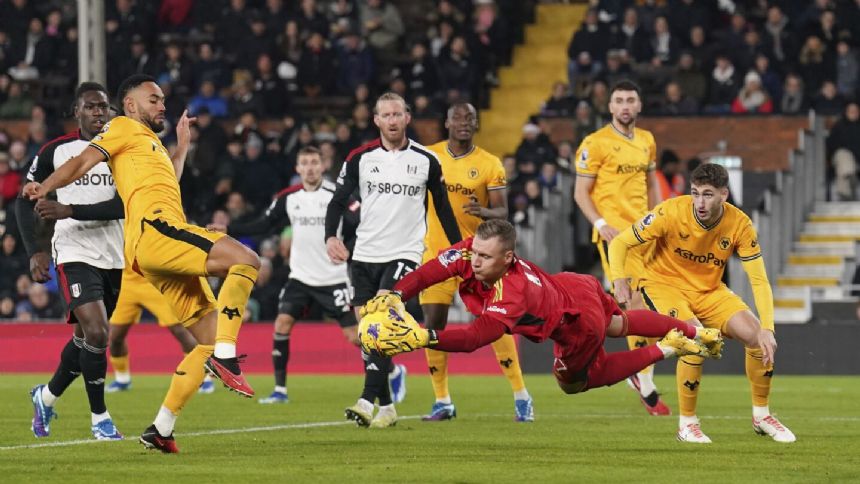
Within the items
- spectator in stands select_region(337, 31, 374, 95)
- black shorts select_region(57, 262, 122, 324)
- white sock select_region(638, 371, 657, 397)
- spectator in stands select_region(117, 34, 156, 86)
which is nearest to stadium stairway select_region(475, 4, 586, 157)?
spectator in stands select_region(337, 31, 374, 95)

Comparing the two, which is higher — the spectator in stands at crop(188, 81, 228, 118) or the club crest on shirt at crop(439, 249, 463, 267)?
the spectator in stands at crop(188, 81, 228, 118)

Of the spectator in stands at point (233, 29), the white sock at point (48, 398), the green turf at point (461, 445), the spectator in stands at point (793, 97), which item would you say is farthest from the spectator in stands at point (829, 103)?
the white sock at point (48, 398)

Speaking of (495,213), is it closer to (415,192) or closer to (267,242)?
(415,192)

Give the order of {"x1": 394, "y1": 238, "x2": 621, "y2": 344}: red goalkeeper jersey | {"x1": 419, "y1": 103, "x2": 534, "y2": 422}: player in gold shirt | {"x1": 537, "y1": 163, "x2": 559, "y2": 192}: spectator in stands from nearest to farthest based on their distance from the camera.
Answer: {"x1": 394, "y1": 238, "x2": 621, "y2": 344}: red goalkeeper jersey, {"x1": 419, "y1": 103, "x2": 534, "y2": 422}: player in gold shirt, {"x1": 537, "y1": 163, "x2": 559, "y2": 192}: spectator in stands

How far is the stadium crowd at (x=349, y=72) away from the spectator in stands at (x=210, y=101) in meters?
0.04

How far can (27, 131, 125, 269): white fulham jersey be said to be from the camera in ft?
35.9

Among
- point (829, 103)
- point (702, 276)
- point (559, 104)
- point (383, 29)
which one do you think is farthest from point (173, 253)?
point (383, 29)

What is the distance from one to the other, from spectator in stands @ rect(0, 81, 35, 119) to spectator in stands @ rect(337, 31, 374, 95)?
5206 mm

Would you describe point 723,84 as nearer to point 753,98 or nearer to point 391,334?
point 753,98

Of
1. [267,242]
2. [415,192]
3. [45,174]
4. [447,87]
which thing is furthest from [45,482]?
[447,87]

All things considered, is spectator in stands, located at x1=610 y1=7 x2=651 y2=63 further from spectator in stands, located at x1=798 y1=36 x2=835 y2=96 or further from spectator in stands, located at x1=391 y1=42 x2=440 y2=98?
spectator in stands, located at x1=391 y1=42 x2=440 y2=98

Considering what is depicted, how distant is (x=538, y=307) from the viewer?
906 cm

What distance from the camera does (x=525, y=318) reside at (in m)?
9.00

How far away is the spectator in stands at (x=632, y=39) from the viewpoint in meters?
23.7
